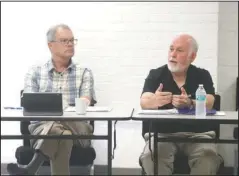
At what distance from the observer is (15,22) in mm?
3506

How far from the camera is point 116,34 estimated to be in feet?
11.3

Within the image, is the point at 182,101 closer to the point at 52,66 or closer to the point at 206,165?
the point at 206,165

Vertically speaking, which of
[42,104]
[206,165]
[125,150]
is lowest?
[125,150]

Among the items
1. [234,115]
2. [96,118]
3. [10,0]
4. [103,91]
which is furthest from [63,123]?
[10,0]

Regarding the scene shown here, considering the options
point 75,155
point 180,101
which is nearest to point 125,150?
point 75,155

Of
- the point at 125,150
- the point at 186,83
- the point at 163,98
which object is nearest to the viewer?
the point at 163,98

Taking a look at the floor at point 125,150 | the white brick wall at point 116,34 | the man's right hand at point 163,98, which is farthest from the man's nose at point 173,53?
the floor at point 125,150

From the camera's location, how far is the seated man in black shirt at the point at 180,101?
255 centimetres

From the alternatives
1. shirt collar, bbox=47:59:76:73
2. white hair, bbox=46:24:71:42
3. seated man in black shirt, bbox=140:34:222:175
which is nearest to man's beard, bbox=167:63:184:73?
seated man in black shirt, bbox=140:34:222:175

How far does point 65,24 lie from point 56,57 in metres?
0.30

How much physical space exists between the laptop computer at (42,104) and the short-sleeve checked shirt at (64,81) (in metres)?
0.64

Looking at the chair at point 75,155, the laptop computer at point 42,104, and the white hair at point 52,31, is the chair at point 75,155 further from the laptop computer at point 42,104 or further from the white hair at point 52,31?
the white hair at point 52,31

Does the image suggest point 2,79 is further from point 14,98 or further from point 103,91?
point 103,91

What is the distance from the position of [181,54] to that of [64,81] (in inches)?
33.9
